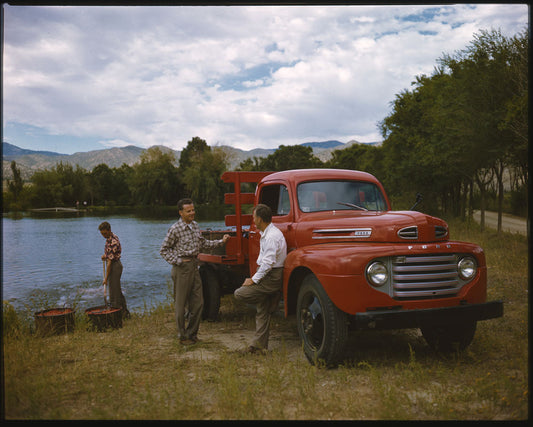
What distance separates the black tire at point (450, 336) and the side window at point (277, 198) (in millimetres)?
2522

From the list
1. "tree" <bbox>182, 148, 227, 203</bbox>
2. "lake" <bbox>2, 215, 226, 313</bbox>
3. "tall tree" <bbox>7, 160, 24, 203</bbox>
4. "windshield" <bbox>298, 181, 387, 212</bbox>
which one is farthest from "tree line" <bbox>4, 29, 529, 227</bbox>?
"lake" <bbox>2, 215, 226, 313</bbox>

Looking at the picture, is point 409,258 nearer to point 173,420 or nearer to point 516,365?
point 516,365

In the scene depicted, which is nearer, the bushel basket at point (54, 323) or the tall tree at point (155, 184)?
the bushel basket at point (54, 323)

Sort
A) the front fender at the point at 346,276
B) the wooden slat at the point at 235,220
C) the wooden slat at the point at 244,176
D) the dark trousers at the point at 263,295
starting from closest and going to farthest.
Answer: the front fender at the point at 346,276
the dark trousers at the point at 263,295
the wooden slat at the point at 244,176
the wooden slat at the point at 235,220

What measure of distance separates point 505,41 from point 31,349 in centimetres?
1615

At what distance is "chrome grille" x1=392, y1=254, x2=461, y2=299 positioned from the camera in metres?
5.16

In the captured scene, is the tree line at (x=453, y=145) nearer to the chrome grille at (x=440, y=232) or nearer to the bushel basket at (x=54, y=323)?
the chrome grille at (x=440, y=232)

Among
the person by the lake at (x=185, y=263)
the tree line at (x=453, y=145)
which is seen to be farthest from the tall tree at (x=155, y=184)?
the person by the lake at (x=185, y=263)

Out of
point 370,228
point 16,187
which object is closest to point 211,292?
point 370,228

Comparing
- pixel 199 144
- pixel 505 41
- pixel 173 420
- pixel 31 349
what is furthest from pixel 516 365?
pixel 199 144

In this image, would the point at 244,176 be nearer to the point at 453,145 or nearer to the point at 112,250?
the point at 112,250

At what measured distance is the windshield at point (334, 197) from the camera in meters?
6.57

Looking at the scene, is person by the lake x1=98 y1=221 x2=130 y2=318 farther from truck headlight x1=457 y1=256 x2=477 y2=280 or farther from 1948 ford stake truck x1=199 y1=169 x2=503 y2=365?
truck headlight x1=457 y1=256 x2=477 y2=280

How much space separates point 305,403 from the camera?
4387mm
